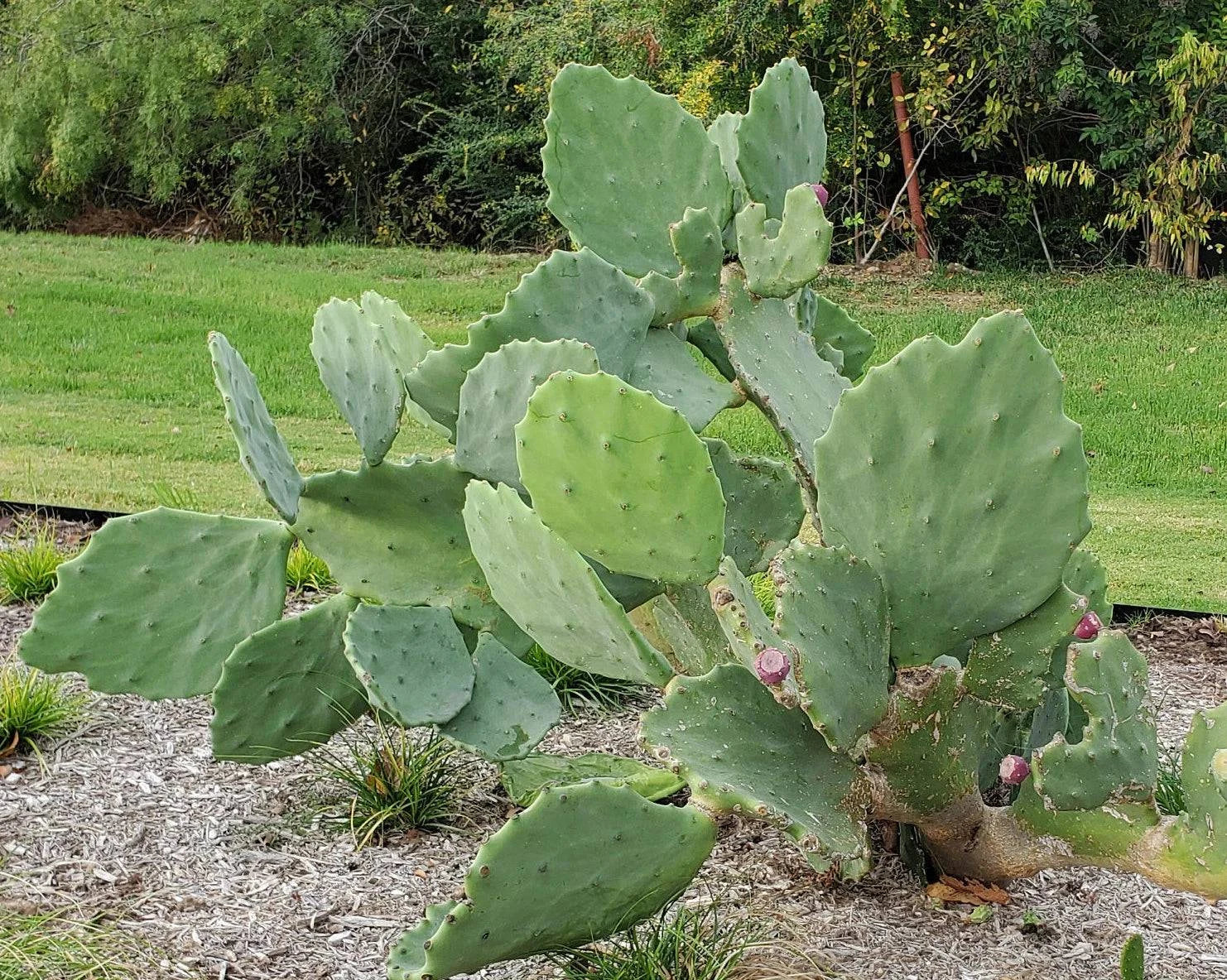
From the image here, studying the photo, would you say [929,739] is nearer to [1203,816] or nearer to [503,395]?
[1203,816]

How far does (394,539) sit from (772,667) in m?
0.84

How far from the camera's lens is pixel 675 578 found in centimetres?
211

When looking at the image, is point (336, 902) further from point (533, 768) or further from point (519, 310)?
point (519, 310)

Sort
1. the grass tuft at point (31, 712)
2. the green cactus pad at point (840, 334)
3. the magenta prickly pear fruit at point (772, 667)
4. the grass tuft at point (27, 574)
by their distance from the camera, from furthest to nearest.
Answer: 1. the grass tuft at point (27, 574)
2. the green cactus pad at point (840, 334)
3. the grass tuft at point (31, 712)
4. the magenta prickly pear fruit at point (772, 667)

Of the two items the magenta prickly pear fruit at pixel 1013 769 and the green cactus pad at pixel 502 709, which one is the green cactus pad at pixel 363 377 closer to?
the green cactus pad at pixel 502 709

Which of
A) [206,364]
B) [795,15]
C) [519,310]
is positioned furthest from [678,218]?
[795,15]

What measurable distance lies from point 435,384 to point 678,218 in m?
0.63

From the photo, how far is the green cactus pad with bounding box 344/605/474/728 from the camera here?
2.34 meters

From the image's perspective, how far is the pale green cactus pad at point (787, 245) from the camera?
2619 millimetres

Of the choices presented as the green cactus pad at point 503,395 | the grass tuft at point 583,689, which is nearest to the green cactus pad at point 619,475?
the green cactus pad at point 503,395

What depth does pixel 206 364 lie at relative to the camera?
840 cm

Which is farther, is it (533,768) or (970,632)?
(533,768)

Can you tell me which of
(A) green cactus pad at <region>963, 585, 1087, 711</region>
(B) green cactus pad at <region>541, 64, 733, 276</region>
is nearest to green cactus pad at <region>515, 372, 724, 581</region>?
(A) green cactus pad at <region>963, 585, 1087, 711</region>

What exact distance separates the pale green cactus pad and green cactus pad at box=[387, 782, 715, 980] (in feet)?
3.42
